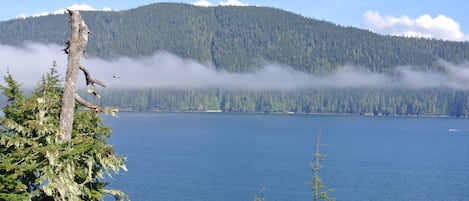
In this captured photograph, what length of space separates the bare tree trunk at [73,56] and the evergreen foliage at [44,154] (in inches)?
20.5

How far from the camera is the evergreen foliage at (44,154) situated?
11703mm

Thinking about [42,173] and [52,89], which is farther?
[52,89]

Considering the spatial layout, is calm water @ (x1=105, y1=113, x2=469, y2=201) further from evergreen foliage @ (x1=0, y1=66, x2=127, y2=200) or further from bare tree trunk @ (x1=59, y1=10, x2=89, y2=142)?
bare tree trunk @ (x1=59, y1=10, x2=89, y2=142)

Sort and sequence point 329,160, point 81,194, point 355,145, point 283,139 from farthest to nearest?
point 283,139, point 355,145, point 329,160, point 81,194

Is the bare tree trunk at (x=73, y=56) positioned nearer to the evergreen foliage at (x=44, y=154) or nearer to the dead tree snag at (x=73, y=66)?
the dead tree snag at (x=73, y=66)

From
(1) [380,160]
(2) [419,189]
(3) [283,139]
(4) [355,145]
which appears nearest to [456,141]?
(4) [355,145]

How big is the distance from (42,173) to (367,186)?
254ft

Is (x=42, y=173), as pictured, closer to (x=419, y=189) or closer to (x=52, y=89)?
(x=52, y=89)

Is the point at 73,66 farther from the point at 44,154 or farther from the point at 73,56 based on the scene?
the point at 44,154

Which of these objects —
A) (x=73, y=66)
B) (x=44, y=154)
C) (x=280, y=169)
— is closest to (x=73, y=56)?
(x=73, y=66)

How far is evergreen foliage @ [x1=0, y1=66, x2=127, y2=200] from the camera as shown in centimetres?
1170

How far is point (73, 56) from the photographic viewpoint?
37.9 feet

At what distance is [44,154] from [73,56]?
2102mm

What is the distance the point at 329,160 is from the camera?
119625 millimetres
